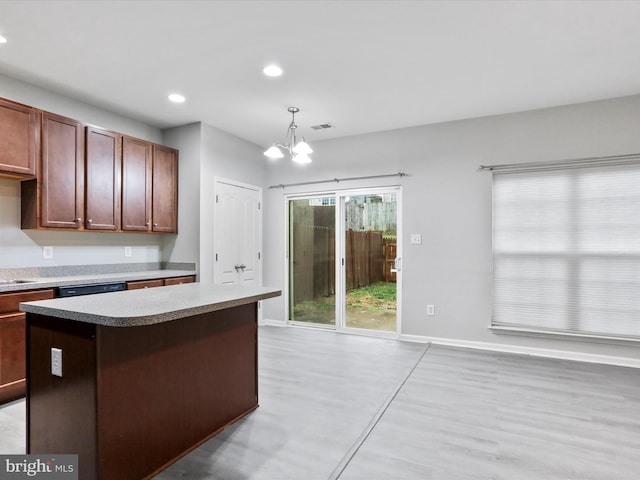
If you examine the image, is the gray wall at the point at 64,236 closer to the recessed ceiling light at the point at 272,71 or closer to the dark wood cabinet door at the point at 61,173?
the dark wood cabinet door at the point at 61,173

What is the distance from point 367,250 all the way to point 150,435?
11.9ft

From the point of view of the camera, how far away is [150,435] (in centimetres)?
192

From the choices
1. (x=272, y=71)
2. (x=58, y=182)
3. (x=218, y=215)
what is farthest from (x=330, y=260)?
(x=58, y=182)

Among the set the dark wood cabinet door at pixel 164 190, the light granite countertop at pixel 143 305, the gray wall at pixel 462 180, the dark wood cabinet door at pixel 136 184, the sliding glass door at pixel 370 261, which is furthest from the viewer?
the sliding glass door at pixel 370 261

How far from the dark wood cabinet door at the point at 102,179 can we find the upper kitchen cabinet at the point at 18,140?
0.49 metres

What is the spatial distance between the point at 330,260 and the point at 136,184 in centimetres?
268

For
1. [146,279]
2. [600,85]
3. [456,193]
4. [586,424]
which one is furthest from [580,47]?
[146,279]

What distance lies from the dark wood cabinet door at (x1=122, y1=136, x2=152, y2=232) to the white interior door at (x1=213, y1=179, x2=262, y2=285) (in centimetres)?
82

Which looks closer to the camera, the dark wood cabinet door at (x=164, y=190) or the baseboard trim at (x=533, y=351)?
the baseboard trim at (x=533, y=351)

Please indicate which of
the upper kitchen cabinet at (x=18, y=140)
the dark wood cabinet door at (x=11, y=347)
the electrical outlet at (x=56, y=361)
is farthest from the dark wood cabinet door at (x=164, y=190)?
the electrical outlet at (x=56, y=361)

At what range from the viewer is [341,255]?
519 centimetres

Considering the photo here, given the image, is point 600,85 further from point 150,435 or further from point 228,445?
point 150,435

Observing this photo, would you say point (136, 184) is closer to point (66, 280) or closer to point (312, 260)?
point (66, 280)

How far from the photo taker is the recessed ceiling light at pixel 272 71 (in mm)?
3109
